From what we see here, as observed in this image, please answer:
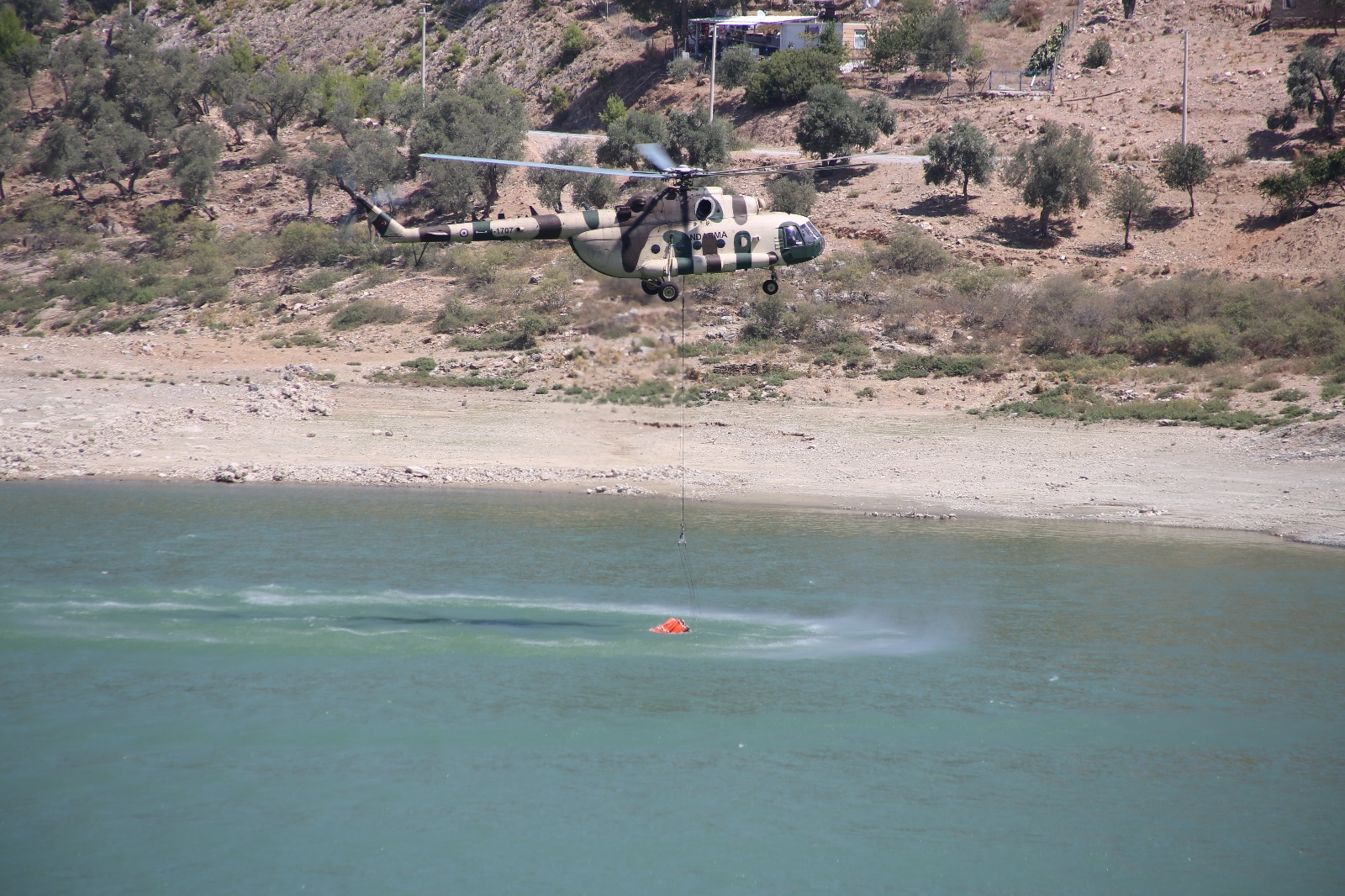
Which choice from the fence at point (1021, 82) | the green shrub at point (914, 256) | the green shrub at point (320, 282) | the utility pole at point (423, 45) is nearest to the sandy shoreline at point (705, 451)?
the green shrub at point (914, 256)

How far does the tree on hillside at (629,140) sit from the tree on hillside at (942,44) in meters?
18.9

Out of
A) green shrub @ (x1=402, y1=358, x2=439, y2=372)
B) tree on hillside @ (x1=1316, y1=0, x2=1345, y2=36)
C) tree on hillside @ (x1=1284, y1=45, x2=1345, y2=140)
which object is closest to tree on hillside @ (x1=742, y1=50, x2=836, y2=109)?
tree on hillside @ (x1=1284, y1=45, x2=1345, y2=140)

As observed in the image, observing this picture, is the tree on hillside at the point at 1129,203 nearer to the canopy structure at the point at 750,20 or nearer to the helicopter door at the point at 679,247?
the canopy structure at the point at 750,20

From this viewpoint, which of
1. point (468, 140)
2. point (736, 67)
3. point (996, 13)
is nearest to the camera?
point (468, 140)

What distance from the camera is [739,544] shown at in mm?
24797

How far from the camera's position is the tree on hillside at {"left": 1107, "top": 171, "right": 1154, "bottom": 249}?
46906 mm

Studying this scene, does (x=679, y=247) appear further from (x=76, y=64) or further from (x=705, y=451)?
(x=76, y=64)

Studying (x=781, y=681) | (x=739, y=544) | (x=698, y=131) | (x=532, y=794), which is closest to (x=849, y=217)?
(x=698, y=131)

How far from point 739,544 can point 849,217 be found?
88.9 feet

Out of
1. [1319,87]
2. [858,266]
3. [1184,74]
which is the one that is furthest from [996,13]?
[858,266]

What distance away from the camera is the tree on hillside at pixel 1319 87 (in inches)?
2044

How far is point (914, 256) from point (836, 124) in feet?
43.2

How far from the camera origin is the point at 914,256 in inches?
1650

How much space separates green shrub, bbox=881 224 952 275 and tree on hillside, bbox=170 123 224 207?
33.5 metres
